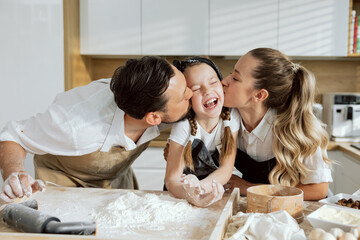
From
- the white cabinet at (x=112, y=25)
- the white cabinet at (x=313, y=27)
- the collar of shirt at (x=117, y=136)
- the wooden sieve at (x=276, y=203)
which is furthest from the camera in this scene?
the white cabinet at (x=112, y=25)

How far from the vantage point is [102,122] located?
1.36m

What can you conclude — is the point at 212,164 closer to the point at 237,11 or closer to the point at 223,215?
the point at 223,215

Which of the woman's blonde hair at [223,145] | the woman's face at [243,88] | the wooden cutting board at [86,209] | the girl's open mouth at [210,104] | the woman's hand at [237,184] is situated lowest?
the woman's hand at [237,184]

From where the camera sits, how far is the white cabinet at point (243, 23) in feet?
9.25

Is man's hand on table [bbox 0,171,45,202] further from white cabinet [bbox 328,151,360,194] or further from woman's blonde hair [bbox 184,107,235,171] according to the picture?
white cabinet [bbox 328,151,360,194]

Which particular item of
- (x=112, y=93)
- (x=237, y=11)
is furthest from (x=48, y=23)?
(x=112, y=93)

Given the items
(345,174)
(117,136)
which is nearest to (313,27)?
(345,174)

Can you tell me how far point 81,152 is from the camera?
4.49 ft

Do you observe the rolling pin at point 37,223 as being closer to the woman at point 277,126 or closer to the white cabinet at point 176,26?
the woman at point 277,126

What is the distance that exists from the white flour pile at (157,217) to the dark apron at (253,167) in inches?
18.5

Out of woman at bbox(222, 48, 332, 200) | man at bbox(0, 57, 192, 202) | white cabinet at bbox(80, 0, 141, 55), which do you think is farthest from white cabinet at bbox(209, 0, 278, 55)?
man at bbox(0, 57, 192, 202)

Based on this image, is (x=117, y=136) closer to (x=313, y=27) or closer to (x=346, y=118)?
(x=346, y=118)

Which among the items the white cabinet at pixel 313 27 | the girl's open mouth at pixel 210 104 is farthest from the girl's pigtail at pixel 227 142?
the white cabinet at pixel 313 27

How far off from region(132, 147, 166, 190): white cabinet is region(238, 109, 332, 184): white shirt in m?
1.29
